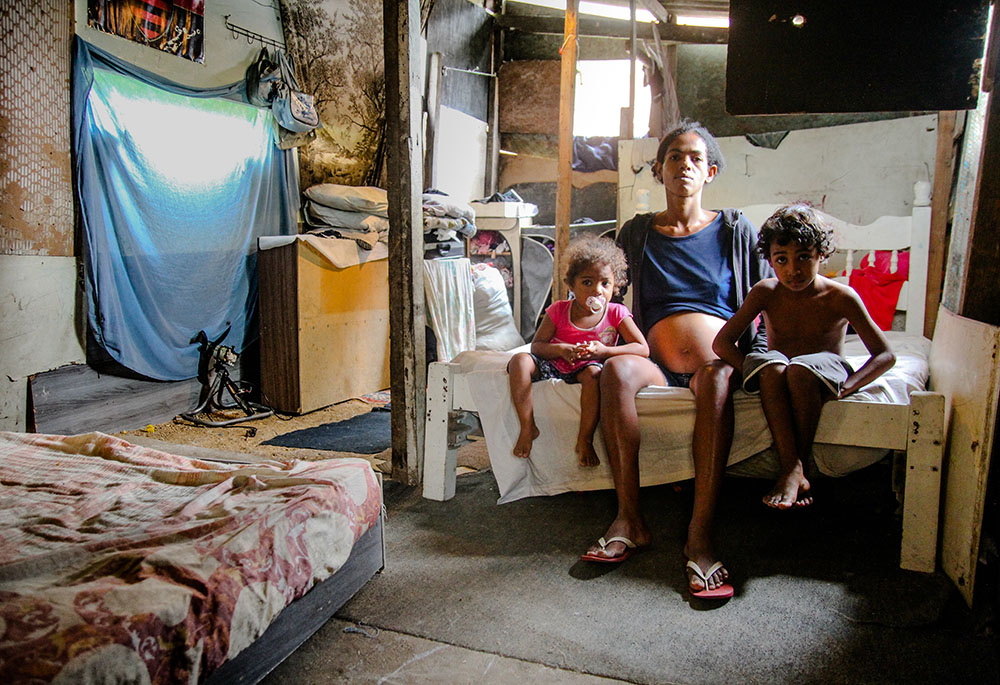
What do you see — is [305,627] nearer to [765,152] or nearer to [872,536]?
[872,536]

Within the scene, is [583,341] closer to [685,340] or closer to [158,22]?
[685,340]

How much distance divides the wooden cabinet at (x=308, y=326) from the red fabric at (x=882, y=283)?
3130mm

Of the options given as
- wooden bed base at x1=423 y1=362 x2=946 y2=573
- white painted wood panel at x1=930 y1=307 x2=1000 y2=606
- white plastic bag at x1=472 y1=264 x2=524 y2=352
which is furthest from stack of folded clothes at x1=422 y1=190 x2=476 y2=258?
white painted wood panel at x1=930 y1=307 x2=1000 y2=606

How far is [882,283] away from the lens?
3.75 meters

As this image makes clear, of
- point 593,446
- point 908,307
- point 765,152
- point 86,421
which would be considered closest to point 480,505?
point 593,446

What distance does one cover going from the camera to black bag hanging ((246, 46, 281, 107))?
4547 millimetres

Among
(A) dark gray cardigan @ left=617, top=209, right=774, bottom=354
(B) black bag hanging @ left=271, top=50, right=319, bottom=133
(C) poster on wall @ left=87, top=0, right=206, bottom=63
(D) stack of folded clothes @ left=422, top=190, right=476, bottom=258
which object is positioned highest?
(C) poster on wall @ left=87, top=0, right=206, bottom=63

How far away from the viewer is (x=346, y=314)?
187 inches

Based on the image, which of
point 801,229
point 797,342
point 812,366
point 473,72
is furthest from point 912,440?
point 473,72

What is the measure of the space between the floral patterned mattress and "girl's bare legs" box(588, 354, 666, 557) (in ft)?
2.59

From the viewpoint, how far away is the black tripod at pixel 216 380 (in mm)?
4258

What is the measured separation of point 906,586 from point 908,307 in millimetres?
2121

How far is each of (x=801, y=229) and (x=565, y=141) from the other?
2066mm

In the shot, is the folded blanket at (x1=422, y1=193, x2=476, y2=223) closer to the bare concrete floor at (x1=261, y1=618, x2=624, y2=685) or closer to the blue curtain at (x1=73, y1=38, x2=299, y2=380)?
the blue curtain at (x1=73, y1=38, x2=299, y2=380)
